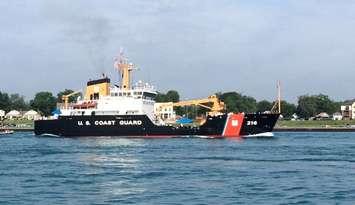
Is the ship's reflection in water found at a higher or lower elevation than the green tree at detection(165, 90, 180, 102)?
lower

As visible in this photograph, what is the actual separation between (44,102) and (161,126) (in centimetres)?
10669

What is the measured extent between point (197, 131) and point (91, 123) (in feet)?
34.1

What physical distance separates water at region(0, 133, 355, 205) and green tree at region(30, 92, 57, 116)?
123250 millimetres

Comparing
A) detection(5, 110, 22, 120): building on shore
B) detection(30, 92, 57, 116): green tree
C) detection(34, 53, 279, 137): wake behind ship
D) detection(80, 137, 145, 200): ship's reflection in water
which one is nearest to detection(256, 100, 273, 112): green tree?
detection(30, 92, 57, 116): green tree

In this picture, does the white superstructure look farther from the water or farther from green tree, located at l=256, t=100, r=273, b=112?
green tree, located at l=256, t=100, r=273, b=112

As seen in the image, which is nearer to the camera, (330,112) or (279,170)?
(279,170)

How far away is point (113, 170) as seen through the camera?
3538 centimetres

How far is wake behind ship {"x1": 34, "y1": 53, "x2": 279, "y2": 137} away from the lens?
70062 mm

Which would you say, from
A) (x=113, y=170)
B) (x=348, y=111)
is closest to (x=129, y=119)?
(x=113, y=170)

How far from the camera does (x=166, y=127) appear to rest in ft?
233

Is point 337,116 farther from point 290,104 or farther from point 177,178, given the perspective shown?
point 177,178

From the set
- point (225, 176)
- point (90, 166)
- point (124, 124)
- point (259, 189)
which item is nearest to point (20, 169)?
point (90, 166)

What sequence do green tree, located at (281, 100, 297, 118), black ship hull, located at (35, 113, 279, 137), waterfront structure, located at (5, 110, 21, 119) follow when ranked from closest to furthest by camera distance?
black ship hull, located at (35, 113, 279, 137), green tree, located at (281, 100, 297, 118), waterfront structure, located at (5, 110, 21, 119)

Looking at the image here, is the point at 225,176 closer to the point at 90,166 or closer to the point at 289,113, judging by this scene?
the point at 90,166
